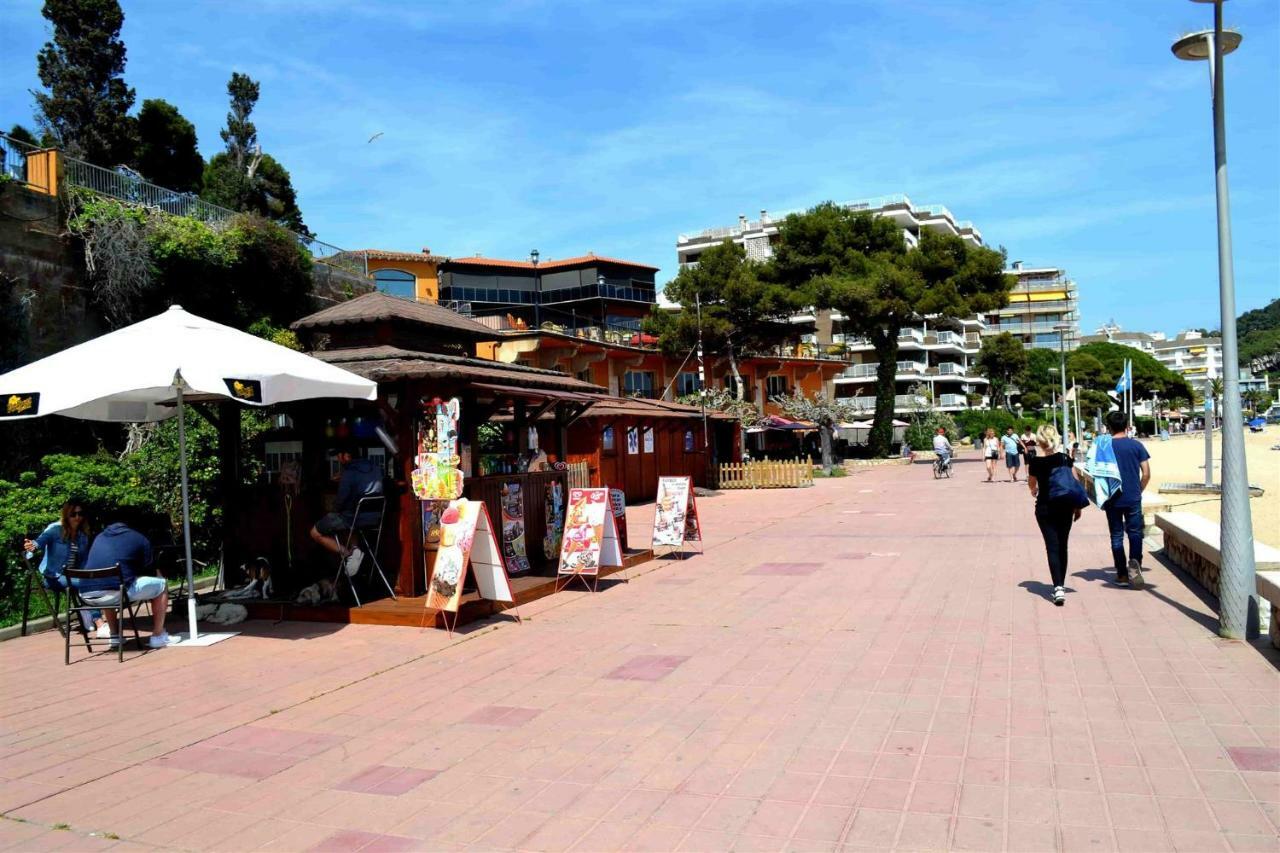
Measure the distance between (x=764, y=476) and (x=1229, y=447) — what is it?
23510 millimetres

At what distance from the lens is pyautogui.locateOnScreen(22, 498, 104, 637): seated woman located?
8.56 m

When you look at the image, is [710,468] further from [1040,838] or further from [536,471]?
[1040,838]

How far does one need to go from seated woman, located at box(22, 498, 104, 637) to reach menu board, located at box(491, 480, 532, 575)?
13.5 ft

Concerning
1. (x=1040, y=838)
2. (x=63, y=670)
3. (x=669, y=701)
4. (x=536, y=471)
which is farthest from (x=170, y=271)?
(x=1040, y=838)

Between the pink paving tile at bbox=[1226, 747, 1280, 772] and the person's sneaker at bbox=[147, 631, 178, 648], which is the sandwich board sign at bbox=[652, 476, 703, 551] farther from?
the pink paving tile at bbox=[1226, 747, 1280, 772]

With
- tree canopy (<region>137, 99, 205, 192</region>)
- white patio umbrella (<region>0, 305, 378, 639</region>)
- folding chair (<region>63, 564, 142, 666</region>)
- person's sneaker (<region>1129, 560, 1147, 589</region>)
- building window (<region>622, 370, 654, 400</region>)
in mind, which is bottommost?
person's sneaker (<region>1129, 560, 1147, 589</region>)

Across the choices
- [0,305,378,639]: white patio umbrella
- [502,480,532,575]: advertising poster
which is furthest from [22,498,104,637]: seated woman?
[502,480,532,575]: advertising poster

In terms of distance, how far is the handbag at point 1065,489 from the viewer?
29.6 feet

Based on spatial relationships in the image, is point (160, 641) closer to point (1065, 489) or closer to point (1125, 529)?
point (1065, 489)

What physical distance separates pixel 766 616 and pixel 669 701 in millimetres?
2930

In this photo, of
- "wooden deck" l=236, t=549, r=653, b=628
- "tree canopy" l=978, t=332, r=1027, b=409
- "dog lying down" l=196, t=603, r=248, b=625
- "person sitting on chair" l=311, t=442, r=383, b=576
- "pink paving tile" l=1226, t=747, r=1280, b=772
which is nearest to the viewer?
"pink paving tile" l=1226, t=747, r=1280, b=772

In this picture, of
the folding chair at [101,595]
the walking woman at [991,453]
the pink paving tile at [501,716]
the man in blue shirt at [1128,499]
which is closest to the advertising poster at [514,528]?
the folding chair at [101,595]

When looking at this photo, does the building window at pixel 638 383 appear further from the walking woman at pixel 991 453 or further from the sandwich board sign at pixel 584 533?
the sandwich board sign at pixel 584 533

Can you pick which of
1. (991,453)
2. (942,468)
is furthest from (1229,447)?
(942,468)
